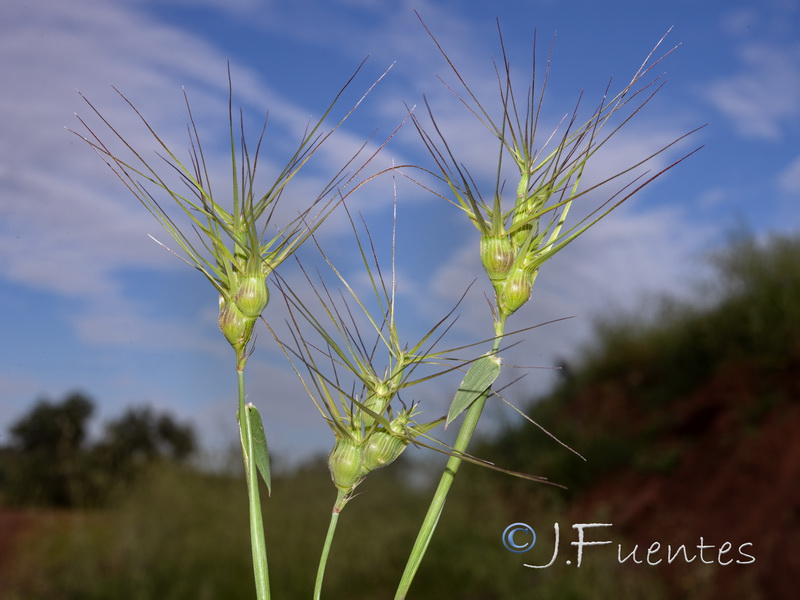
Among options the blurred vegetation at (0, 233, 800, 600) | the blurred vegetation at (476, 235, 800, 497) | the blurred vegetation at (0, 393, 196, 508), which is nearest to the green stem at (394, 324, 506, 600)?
the blurred vegetation at (0, 233, 800, 600)

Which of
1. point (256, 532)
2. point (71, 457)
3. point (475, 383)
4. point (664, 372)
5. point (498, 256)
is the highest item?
point (664, 372)

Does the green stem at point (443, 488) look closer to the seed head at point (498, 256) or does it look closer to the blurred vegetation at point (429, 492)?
the seed head at point (498, 256)

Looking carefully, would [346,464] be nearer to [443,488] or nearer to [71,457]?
[443,488]

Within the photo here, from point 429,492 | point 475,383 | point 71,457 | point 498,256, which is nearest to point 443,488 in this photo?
point 475,383

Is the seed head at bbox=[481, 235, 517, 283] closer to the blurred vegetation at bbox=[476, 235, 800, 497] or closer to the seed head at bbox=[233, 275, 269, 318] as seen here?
the seed head at bbox=[233, 275, 269, 318]

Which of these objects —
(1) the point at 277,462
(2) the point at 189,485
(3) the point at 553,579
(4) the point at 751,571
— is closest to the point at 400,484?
(1) the point at 277,462
